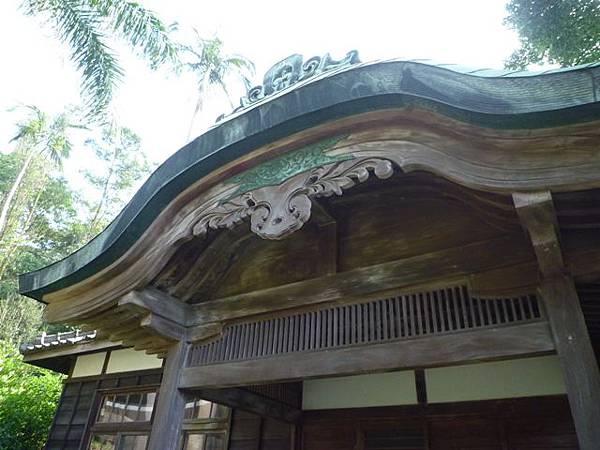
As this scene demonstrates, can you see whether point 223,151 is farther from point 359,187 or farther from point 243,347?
point 243,347

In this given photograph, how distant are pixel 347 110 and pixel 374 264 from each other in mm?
1144

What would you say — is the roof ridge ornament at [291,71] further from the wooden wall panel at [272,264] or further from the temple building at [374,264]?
the wooden wall panel at [272,264]

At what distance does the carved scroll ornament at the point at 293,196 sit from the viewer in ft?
8.11

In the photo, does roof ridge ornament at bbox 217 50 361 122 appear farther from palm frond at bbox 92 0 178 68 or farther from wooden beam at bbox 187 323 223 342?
palm frond at bbox 92 0 178 68

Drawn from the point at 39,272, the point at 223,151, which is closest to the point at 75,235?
the point at 39,272

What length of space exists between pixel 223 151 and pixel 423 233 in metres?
1.54

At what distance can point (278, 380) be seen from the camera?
296 centimetres

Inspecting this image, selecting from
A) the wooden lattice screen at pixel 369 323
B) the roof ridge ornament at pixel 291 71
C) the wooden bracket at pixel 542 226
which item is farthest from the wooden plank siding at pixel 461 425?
the roof ridge ornament at pixel 291 71

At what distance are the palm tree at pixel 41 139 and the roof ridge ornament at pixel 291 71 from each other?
19125mm

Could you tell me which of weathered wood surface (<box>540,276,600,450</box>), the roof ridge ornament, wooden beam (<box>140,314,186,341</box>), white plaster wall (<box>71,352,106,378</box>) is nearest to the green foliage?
white plaster wall (<box>71,352,106,378</box>)

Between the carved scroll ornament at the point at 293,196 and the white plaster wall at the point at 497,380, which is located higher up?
the carved scroll ornament at the point at 293,196

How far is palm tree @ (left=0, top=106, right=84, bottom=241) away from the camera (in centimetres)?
A: 1933

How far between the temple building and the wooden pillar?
0.02 m

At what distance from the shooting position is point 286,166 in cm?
282
